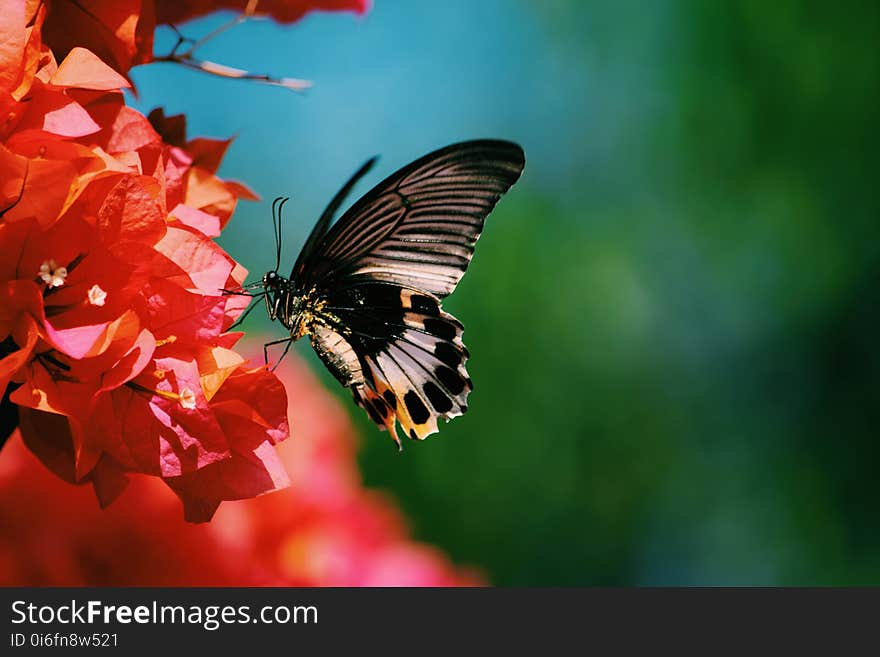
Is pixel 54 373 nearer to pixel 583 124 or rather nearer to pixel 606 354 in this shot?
pixel 606 354

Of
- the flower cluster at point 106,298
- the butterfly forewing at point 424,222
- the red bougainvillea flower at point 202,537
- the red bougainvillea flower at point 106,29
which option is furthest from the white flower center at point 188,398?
the red bougainvillea flower at point 202,537

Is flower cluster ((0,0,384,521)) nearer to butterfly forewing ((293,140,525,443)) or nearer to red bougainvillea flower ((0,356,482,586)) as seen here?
butterfly forewing ((293,140,525,443))

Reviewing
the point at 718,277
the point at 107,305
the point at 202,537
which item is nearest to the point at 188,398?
the point at 107,305

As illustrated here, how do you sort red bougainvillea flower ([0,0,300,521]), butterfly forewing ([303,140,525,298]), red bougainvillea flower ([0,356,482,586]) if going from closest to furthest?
1. red bougainvillea flower ([0,0,300,521])
2. butterfly forewing ([303,140,525,298])
3. red bougainvillea flower ([0,356,482,586])

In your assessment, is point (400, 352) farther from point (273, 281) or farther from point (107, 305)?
point (107, 305)

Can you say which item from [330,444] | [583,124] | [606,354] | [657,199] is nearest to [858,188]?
[657,199]

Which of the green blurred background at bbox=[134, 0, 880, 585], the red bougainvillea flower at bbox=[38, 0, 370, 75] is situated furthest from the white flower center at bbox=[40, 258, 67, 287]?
the green blurred background at bbox=[134, 0, 880, 585]

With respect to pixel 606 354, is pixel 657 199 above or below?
above
